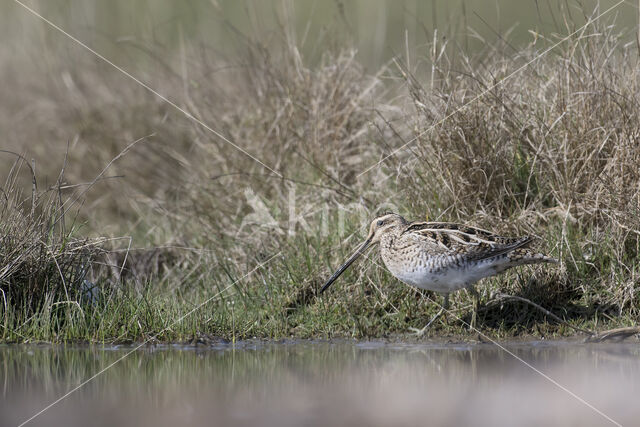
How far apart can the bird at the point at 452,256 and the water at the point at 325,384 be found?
37cm

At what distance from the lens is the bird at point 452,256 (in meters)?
5.58

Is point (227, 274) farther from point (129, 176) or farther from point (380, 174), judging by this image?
point (129, 176)

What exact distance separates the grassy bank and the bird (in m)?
0.36

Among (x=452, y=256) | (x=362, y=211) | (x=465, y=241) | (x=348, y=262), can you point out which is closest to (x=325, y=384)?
(x=452, y=256)

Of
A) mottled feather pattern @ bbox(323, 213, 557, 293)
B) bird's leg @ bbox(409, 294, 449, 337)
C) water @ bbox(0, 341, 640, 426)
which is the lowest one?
water @ bbox(0, 341, 640, 426)

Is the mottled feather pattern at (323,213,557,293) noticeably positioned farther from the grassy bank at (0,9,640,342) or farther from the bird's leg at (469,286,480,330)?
the grassy bank at (0,9,640,342)

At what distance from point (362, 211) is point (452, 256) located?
1.37 metres

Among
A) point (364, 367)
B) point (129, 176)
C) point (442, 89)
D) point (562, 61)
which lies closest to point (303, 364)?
point (364, 367)

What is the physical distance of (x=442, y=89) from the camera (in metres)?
6.49

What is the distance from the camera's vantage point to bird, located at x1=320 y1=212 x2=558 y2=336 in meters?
5.58

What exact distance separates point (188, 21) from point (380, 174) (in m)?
7.99

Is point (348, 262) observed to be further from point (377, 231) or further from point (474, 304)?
point (474, 304)

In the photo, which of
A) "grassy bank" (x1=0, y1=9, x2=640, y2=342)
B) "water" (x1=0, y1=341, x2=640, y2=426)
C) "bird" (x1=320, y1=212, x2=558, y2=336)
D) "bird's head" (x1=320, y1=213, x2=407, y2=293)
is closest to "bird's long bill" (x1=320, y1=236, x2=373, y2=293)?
"bird's head" (x1=320, y1=213, x2=407, y2=293)

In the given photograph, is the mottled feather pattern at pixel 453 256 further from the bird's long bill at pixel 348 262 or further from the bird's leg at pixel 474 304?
the bird's long bill at pixel 348 262
